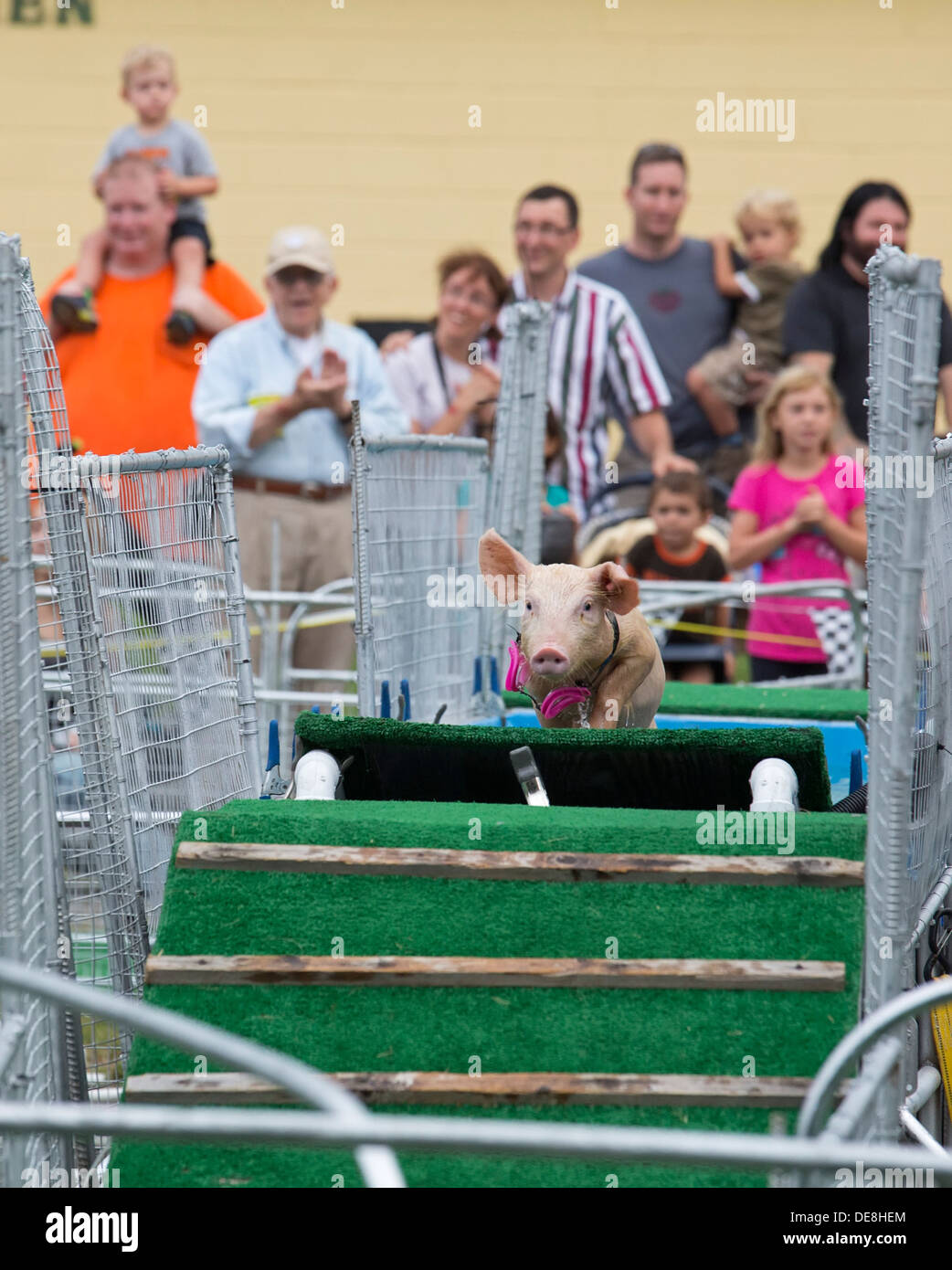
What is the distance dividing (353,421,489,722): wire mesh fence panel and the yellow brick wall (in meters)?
4.69

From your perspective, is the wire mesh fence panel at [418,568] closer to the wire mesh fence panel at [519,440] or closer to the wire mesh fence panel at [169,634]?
the wire mesh fence panel at [519,440]

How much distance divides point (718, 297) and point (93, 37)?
4798 mm

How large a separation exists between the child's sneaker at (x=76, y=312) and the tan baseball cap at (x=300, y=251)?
170 cm

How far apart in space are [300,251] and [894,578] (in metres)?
5.85

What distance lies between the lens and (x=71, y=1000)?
1.87 metres

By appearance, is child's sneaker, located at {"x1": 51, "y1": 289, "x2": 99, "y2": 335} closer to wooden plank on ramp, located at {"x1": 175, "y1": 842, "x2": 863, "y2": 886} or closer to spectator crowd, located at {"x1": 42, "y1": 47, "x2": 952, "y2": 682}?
spectator crowd, located at {"x1": 42, "y1": 47, "x2": 952, "y2": 682}

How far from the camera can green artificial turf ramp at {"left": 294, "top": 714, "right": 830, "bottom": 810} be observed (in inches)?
149

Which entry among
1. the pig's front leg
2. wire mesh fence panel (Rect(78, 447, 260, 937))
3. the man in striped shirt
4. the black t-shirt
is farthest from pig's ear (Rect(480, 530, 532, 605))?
the black t-shirt

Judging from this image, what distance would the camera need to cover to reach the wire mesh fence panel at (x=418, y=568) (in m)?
5.00

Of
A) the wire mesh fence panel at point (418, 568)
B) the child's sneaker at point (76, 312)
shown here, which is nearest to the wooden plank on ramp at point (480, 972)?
the wire mesh fence panel at point (418, 568)

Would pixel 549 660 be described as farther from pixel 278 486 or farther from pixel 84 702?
pixel 278 486

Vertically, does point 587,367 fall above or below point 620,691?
above

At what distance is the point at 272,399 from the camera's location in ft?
26.9

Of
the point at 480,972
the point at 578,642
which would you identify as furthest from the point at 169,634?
the point at 480,972
